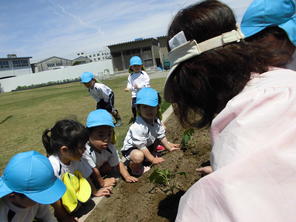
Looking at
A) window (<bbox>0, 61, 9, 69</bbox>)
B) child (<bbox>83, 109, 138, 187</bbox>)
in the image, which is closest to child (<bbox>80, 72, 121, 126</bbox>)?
child (<bbox>83, 109, 138, 187</bbox>)

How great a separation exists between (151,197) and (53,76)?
48.7 m

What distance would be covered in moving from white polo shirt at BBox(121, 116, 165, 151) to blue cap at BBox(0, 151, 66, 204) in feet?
4.93

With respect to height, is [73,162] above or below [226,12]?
below

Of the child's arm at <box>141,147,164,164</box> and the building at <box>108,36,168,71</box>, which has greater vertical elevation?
the building at <box>108,36,168,71</box>

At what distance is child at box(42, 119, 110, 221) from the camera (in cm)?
260

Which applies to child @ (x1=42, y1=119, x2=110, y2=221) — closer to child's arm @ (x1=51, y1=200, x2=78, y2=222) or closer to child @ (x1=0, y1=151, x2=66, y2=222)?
child's arm @ (x1=51, y1=200, x2=78, y2=222)

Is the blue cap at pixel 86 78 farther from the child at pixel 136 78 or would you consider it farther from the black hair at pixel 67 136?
the black hair at pixel 67 136

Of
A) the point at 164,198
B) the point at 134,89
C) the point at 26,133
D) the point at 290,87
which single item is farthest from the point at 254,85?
the point at 26,133

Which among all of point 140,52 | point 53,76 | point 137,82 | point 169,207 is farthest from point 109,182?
point 53,76

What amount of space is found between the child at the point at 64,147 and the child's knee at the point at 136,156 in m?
0.73

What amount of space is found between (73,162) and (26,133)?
17.1ft

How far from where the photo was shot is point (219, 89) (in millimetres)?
1104

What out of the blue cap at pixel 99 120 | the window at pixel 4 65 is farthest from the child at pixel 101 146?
the window at pixel 4 65

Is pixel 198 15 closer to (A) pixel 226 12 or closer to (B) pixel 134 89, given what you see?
(A) pixel 226 12
